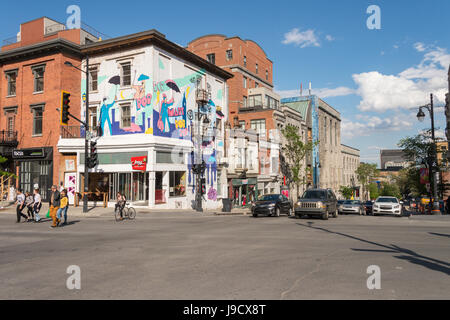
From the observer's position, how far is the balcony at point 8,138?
1220 inches

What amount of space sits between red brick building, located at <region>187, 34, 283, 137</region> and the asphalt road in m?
33.6

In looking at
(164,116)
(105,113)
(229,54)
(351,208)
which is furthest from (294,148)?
(105,113)

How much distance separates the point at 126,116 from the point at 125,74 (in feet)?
11.5

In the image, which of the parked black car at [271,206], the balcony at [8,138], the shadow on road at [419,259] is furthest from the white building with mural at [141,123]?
the shadow on road at [419,259]

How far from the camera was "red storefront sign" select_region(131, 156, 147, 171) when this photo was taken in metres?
26.1

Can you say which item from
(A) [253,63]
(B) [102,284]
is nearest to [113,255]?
(B) [102,284]

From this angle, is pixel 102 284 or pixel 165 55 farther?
pixel 165 55

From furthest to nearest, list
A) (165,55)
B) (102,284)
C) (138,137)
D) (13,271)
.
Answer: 1. (165,55)
2. (138,137)
3. (13,271)
4. (102,284)

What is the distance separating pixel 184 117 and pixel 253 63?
86.7ft

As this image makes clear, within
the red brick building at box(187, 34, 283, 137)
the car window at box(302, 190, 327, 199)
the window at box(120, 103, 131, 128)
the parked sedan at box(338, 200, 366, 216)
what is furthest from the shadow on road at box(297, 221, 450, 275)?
the red brick building at box(187, 34, 283, 137)

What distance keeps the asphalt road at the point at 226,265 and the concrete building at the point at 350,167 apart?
79.0m

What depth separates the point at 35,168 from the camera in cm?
3041

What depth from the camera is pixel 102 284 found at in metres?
6.52
